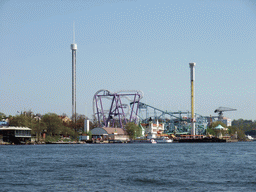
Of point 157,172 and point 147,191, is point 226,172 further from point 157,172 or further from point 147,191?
point 147,191

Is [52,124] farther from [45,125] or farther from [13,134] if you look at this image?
[13,134]

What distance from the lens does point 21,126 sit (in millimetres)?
138750

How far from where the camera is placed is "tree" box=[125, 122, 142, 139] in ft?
575

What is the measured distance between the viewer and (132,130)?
175 meters

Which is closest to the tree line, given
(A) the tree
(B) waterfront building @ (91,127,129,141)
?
(B) waterfront building @ (91,127,129,141)

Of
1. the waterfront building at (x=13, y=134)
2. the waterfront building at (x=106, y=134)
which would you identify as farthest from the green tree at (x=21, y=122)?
the waterfront building at (x=106, y=134)

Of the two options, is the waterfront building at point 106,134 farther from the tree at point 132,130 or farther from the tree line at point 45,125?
the tree line at point 45,125

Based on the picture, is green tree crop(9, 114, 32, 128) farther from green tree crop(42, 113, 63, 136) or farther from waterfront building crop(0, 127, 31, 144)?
waterfront building crop(0, 127, 31, 144)

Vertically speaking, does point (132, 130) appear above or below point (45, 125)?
below

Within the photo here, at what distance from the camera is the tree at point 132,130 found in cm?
17512

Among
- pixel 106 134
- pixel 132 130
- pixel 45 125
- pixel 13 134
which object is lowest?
pixel 106 134

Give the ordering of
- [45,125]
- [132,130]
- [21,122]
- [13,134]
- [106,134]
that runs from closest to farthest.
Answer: [13,134]
[21,122]
[45,125]
[106,134]
[132,130]

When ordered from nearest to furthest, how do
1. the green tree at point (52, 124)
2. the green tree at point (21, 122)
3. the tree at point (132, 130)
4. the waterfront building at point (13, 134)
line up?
the waterfront building at point (13, 134)
the green tree at point (21, 122)
the green tree at point (52, 124)
the tree at point (132, 130)

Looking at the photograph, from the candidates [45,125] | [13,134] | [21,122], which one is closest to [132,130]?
[45,125]
